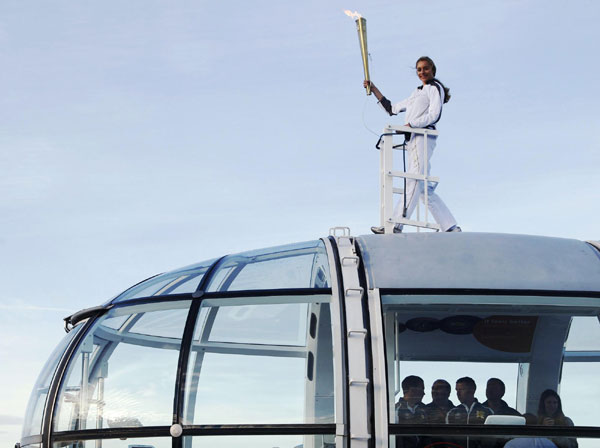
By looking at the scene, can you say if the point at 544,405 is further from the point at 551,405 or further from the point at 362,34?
the point at 362,34

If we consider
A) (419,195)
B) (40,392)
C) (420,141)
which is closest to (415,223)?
(419,195)

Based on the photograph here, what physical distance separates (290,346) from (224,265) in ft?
3.47

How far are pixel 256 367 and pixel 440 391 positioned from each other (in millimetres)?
1578

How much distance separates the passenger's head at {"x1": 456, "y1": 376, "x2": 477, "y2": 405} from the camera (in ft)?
23.9

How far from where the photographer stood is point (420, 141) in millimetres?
10016

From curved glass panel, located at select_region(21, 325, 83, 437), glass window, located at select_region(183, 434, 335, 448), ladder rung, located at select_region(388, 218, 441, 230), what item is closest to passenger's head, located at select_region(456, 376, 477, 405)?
glass window, located at select_region(183, 434, 335, 448)

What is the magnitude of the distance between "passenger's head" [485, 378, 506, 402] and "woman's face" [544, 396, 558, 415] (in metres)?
0.42

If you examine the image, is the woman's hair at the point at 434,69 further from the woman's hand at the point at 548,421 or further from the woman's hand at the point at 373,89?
the woman's hand at the point at 548,421

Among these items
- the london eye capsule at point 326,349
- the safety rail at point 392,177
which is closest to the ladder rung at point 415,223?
the safety rail at point 392,177

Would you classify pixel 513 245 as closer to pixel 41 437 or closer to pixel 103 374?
pixel 103 374

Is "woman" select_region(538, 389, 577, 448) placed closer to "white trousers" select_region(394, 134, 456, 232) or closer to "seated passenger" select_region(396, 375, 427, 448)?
"seated passenger" select_region(396, 375, 427, 448)

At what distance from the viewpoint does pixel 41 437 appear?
728 centimetres

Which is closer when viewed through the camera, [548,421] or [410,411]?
[410,411]

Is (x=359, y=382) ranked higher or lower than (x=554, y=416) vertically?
→ higher
